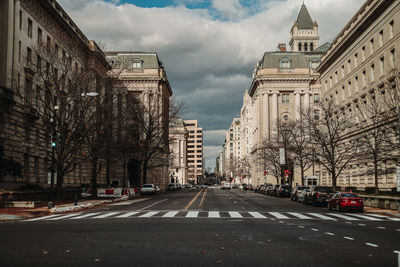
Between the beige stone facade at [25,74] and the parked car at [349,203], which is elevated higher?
the beige stone facade at [25,74]

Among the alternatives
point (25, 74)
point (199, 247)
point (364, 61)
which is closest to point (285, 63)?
point (364, 61)

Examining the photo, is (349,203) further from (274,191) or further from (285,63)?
(285,63)

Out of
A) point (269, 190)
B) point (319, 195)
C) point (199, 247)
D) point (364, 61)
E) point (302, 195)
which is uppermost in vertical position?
point (364, 61)

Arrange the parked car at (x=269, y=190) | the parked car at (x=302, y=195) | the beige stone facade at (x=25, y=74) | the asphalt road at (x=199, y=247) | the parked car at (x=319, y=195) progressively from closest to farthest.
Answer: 1. the asphalt road at (x=199, y=247)
2. the parked car at (x=319, y=195)
3. the beige stone facade at (x=25, y=74)
4. the parked car at (x=302, y=195)
5. the parked car at (x=269, y=190)

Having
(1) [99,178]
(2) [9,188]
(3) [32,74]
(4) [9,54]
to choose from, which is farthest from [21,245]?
(1) [99,178]

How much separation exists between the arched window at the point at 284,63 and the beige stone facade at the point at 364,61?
132 ft

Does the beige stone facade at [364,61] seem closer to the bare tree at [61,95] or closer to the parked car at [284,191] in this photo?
the parked car at [284,191]

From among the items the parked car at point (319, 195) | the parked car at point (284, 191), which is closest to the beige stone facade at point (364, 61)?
the parked car at point (319, 195)

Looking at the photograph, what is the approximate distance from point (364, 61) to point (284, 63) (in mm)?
56218

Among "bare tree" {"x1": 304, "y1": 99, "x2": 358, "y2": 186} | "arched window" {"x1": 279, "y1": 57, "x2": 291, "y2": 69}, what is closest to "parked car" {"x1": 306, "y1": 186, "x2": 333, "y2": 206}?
"bare tree" {"x1": 304, "y1": 99, "x2": 358, "y2": 186}

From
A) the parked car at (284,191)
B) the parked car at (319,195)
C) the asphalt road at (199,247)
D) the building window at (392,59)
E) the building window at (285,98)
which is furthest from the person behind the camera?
the building window at (285,98)

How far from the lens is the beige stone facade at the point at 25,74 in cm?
4000

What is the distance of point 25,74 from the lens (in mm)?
44344

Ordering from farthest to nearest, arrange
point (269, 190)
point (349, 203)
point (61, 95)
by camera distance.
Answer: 1. point (269, 190)
2. point (61, 95)
3. point (349, 203)
